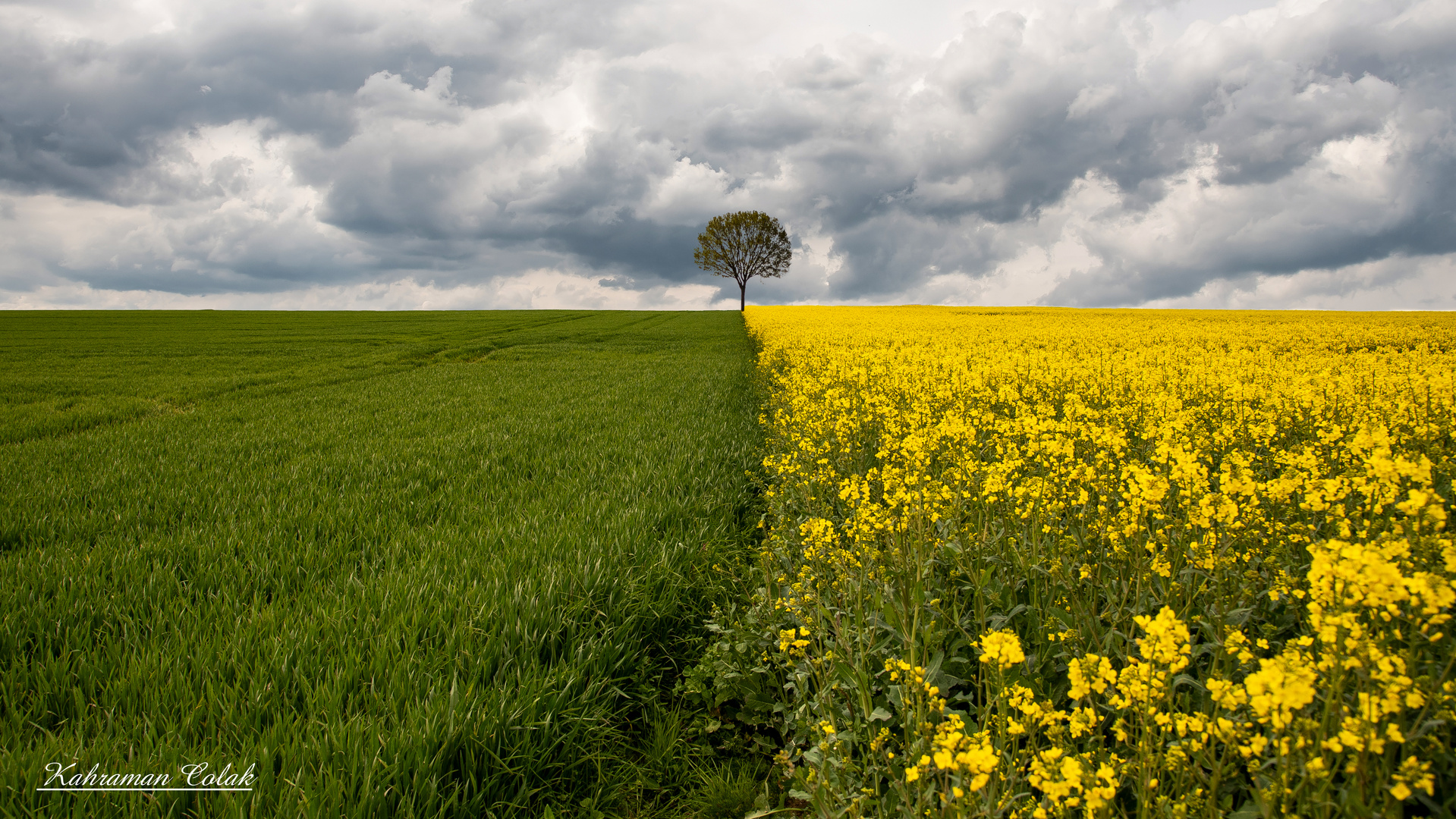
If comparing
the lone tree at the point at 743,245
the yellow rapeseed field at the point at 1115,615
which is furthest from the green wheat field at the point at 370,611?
the lone tree at the point at 743,245

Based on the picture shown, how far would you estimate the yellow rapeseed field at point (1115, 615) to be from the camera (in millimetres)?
1535

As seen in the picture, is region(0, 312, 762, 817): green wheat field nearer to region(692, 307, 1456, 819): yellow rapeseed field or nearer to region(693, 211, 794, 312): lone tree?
region(692, 307, 1456, 819): yellow rapeseed field

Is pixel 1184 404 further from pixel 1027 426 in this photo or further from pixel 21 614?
pixel 21 614

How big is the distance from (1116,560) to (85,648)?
5.33 meters

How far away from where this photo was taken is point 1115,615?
2.56 m

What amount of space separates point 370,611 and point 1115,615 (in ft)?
12.3

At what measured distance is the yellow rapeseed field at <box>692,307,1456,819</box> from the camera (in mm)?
1535

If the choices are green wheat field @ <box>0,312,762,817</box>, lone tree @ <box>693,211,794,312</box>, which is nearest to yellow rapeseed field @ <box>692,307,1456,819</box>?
green wheat field @ <box>0,312,762,817</box>

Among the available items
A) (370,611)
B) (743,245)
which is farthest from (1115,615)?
(743,245)

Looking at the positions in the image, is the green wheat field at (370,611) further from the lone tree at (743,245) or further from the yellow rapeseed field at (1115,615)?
the lone tree at (743,245)

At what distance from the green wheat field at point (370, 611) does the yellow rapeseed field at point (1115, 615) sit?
0.63m

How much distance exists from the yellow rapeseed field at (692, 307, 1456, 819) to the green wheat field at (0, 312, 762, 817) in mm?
626

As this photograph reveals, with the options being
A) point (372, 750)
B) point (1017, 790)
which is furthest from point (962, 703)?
point (372, 750)

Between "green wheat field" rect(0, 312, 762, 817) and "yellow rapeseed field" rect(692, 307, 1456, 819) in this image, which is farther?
"green wheat field" rect(0, 312, 762, 817)
